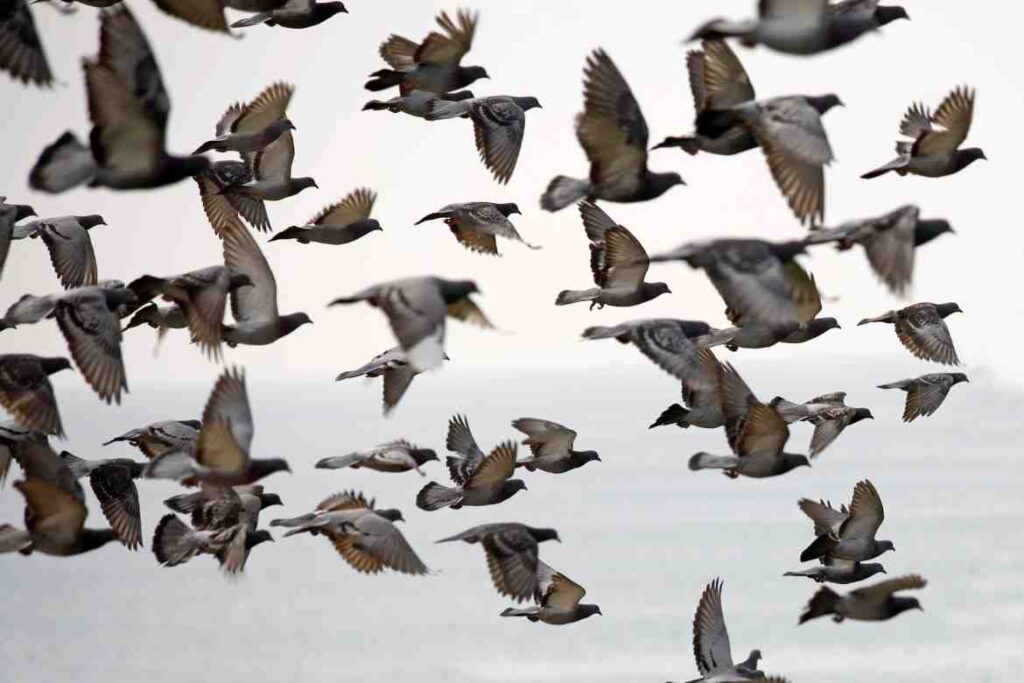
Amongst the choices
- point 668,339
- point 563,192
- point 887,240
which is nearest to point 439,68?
point 563,192

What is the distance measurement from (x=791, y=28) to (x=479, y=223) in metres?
5.20

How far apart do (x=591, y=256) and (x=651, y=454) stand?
10156 cm

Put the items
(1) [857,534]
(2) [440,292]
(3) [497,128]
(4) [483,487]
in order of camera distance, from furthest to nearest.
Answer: (3) [497,128] → (4) [483,487] → (1) [857,534] → (2) [440,292]

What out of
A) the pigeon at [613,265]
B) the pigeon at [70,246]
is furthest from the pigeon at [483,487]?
the pigeon at [70,246]

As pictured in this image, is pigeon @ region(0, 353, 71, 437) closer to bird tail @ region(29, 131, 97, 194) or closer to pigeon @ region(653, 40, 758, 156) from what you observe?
bird tail @ region(29, 131, 97, 194)

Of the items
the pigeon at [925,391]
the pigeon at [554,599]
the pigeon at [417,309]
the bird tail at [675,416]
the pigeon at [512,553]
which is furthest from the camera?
the pigeon at [925,391]

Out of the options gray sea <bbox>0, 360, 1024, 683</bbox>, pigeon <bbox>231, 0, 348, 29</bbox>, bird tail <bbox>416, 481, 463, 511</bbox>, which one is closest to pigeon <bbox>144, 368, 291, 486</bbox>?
bird tail <bbox>416, 481, 463, 511</bbox>

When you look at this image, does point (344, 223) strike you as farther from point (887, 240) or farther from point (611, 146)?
point (887, 240)

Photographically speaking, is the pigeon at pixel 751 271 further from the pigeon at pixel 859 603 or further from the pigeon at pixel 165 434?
the pigeon at pixel 165 434

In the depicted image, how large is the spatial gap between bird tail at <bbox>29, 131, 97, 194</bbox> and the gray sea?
25539mm

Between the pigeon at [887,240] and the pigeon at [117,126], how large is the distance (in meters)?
4.50

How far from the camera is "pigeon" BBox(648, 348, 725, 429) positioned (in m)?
14.9

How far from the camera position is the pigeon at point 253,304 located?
14.5 m

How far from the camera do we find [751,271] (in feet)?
41.9
